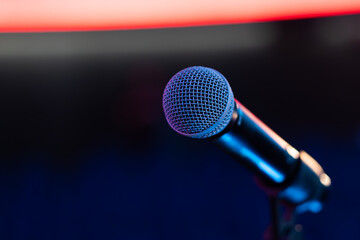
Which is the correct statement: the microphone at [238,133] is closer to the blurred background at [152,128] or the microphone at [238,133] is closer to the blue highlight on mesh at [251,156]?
the blue highlight on mesh at [251,156]

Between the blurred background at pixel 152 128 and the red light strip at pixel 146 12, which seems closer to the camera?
the red light strip at pixel 146 12

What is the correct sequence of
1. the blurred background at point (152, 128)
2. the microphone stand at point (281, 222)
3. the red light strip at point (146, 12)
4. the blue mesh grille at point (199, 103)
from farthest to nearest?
the blurred background at point (152, 128) → the red light strip at point (146, 12) → the microphone stand at point (281, 222) → the blue mesh grille at point (199, 103)

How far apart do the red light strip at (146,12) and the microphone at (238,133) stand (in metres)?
1.16

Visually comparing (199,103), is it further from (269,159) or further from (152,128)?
(152,128)

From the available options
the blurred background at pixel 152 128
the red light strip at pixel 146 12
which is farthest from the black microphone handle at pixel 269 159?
the red light strip at pixel 146 12

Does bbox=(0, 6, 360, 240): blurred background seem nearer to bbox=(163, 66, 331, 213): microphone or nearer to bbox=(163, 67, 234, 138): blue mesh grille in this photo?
bbox=(163, 66, 331, 213): microphone

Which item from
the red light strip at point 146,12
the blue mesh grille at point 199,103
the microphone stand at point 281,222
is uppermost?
the red light strip at point 146,12

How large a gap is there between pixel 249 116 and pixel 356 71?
1403mm

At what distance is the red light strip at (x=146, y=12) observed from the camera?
59.1 inches

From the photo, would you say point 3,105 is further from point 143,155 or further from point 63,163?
point 143,155

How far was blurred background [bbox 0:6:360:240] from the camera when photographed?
1619 mm

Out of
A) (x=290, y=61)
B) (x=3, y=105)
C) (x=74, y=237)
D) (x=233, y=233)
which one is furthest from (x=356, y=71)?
(x=3, y=105)

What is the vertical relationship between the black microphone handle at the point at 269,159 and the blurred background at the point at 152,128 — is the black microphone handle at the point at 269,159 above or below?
below

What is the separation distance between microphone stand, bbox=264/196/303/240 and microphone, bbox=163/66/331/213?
15 mm
